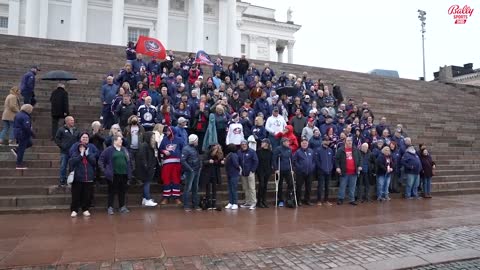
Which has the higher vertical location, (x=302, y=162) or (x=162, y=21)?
(x=162, y=21)

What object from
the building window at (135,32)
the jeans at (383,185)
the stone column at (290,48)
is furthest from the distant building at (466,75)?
the jeans at (383,185)

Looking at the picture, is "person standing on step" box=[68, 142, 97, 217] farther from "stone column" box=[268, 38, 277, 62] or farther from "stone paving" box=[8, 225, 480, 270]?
"stone column" box=[268, 38, 277, 62]

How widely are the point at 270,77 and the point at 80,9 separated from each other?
30903 mm

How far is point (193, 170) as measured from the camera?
10422 millimetres

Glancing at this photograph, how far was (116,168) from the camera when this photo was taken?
380 inches

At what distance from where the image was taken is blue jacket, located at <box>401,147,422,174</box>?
13.4m

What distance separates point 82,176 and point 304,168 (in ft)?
19.1

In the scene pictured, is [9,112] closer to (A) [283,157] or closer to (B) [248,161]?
(B) [248,161]

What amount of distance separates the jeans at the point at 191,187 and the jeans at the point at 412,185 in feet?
24.0

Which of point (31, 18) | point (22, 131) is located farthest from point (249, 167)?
point (31, 18)

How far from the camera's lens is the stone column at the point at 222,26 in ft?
156

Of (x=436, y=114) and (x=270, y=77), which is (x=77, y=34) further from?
(x=436, y=114)

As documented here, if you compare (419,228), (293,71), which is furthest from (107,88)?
(293,71)

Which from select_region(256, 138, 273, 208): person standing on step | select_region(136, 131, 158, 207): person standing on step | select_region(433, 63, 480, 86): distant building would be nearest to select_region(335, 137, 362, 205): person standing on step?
select_region(256, 138, 273, 208): person standing on step
